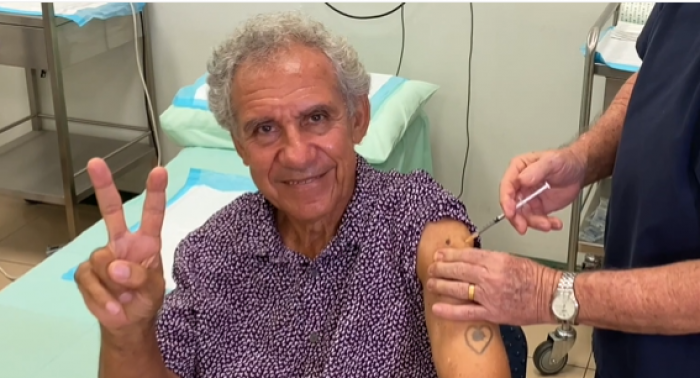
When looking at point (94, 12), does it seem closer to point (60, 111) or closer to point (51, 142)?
point (60, 111)

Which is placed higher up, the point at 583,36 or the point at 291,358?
the point at 583,36

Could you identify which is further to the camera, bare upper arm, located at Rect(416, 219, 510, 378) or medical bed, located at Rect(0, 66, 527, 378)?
medical bed, located at Rect(0, 66, 527, 378)

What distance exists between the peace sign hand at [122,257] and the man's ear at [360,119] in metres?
0.41

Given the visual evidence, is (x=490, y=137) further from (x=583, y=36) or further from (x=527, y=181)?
(x=527, y=181)

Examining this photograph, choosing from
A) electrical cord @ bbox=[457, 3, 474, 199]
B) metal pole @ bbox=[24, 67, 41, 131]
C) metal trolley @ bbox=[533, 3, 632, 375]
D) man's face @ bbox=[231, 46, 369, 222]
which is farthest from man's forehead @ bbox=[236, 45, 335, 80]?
metal pole @ bbox=[24, 67, 41, 131]

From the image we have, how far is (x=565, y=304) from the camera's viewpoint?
3.60 feet

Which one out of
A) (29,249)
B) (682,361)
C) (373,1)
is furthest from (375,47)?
(682,361)

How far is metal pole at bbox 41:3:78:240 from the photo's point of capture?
2.82m

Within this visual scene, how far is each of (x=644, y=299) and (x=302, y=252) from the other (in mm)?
639

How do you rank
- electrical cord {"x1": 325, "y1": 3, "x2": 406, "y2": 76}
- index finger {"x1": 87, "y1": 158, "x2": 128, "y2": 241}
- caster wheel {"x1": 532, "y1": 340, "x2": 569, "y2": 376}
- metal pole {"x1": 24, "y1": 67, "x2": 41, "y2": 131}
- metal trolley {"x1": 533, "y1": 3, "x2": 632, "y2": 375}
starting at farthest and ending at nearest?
metal pole {"x1": 24, "y1": 67, "x2": 41, "y2": 131} < electrical cord {"x1": 325, "y1": 3, "x2": 406, "y2": 76} < caster wheel {"x1": 532, "y1": 340, "x2": 569, "y2": 376} < metal trolley {"x1": 533, "y1": 3, "x2": 632, "y2": 375} < index finger {"x1": 87, "y1": 158, "x2": 128, "y2": 241}

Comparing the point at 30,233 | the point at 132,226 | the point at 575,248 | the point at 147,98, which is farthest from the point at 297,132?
the point at 30,233

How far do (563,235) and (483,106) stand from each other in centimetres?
60

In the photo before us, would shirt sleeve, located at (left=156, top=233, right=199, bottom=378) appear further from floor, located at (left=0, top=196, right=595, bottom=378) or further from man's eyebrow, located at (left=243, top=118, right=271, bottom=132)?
floor, located at (left=0, top=196, right=595, bottom=378)

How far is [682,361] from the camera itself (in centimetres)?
122
